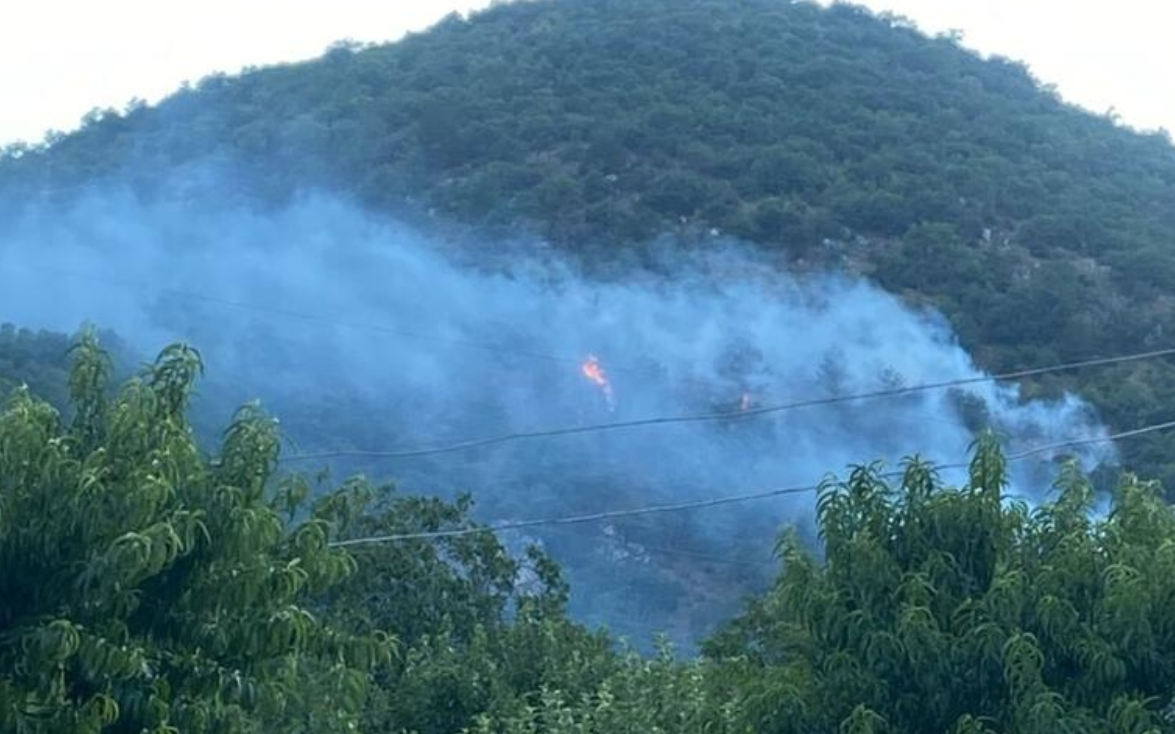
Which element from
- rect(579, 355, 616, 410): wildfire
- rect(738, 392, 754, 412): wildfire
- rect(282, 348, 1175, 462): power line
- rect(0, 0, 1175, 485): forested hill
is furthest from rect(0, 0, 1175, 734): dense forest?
rect(738, 392, 754, 412): wildfire

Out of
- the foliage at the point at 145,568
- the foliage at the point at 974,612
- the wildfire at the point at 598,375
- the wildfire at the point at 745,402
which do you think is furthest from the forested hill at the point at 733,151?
the foliage at the point at 145,568

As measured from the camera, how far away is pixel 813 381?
49.1m

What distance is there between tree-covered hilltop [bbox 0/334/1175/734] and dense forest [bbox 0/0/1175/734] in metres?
0.02

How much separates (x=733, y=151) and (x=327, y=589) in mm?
51056

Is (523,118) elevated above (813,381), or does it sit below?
above

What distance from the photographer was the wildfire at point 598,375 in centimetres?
4966

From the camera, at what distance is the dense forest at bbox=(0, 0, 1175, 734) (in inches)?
371

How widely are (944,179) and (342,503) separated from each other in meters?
50.3

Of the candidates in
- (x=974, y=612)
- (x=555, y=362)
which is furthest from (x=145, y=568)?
(x=555, y=362)

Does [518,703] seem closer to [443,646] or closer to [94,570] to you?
[443,646]

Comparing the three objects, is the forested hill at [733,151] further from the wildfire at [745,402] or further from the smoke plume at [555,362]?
the wildfire at [745,402]

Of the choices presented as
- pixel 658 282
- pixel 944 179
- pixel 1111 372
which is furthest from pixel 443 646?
pixel 944 179

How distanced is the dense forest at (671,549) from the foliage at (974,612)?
22mm

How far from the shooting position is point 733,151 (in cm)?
6150
